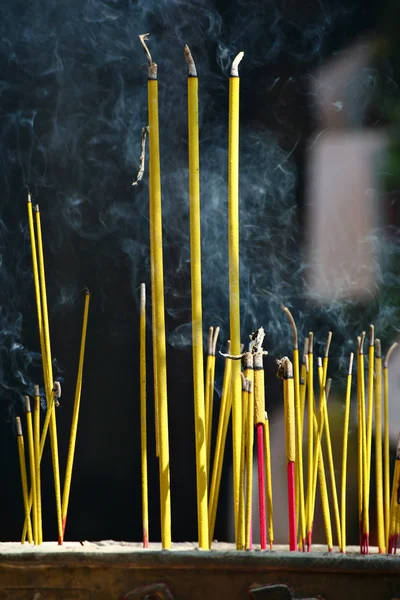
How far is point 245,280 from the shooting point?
6.39 feet

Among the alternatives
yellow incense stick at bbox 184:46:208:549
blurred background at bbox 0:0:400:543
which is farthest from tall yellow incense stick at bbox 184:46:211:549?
blurred background at bbox 0:0:400:543

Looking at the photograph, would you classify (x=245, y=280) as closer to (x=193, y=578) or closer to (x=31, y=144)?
(x=31, y=144)

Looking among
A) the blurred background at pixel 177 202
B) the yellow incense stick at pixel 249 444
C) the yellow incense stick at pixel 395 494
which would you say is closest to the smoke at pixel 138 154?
the blurred background at pixel 177 202

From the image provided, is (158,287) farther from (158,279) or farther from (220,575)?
(220,575)

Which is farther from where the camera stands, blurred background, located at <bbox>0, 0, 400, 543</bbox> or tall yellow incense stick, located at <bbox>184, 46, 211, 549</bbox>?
blurred background, located at <bbox>0, 0, 400, 543</bbox>

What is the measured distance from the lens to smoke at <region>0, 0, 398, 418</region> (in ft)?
6.31

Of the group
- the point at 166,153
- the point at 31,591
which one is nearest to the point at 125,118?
the point at 166,153

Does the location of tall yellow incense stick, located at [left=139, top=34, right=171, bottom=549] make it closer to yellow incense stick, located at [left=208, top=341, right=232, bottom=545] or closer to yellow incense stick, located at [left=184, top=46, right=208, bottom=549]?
yellow incense stick, located at [left=184, top=46, right=208, bottom=549]

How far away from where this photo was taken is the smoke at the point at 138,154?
1.92 meters

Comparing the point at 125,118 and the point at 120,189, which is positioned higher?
the point at 125,118

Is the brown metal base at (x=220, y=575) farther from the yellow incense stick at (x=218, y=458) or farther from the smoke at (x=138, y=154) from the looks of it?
the smoke at (x=138, y=154)

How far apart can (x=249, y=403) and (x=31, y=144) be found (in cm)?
119

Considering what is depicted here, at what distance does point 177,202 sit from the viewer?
1.95 metres

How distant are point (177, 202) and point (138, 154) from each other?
0.46 feet
